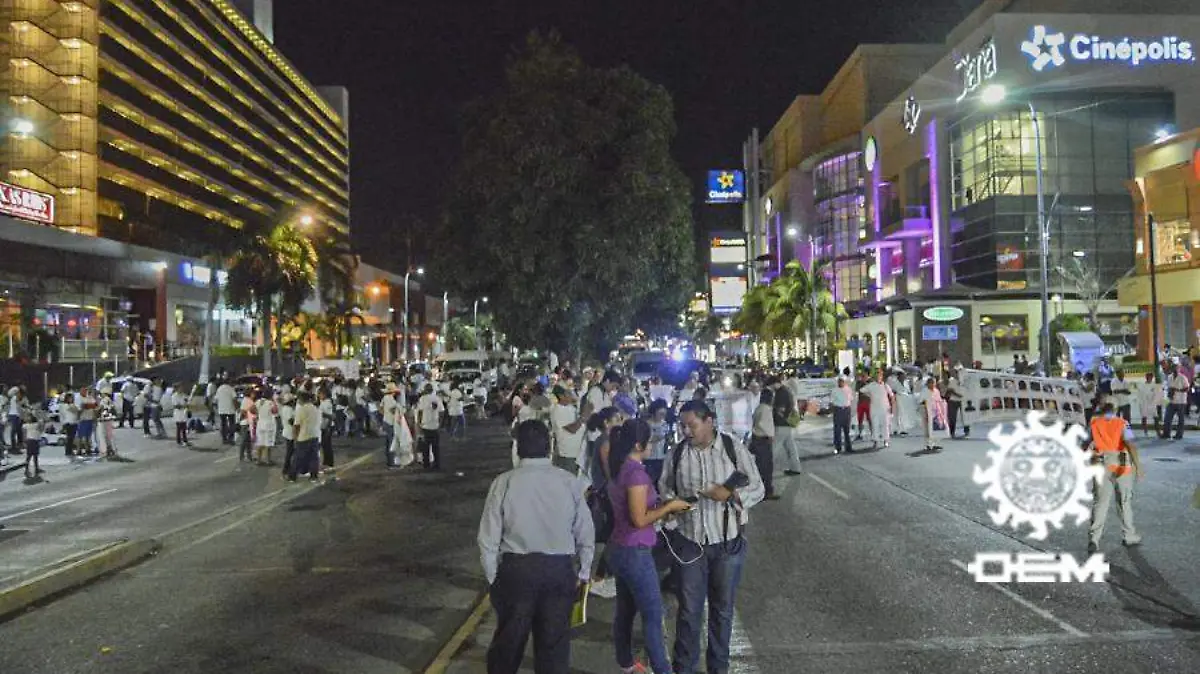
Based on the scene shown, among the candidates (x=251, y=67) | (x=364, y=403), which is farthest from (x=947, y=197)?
(x=251, y=67)

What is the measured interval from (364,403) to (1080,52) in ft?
133

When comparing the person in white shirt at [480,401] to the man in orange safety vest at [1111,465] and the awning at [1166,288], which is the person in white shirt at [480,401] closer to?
the man in orange safety vest at [1111,465]

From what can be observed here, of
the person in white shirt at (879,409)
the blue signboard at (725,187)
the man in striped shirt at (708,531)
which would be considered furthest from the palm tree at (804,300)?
the man in striped shirt at (708,531)

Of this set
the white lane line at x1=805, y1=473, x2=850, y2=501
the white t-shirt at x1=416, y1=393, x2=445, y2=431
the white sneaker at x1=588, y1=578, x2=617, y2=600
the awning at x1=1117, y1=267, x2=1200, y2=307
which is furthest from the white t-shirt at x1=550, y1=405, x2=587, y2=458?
the awning at x1=1117, y1=267, x2=1200, y2=307

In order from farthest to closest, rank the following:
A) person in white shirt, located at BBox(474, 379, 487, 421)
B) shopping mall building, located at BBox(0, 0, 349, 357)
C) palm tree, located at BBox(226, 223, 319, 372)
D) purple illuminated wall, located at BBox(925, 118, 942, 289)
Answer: purple illuminated wall, located at BBox(925, 118, 942, 289) < palm tree, located at BBox(226, 223, 319, 372) < shopping mall building, located at BBox(0, 0, 349, 357) < person in white shirt, located at BBox(474, 379, 487, 421)

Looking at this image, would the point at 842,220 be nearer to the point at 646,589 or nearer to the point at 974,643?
the point at 974,643

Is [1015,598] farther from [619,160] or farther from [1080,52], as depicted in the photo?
[1080,52]

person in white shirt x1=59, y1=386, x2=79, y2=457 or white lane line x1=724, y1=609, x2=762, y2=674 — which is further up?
person in white shirt x1=59, y1=386, x2=79, y2=457

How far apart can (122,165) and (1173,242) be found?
207ft

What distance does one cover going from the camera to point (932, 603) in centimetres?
782

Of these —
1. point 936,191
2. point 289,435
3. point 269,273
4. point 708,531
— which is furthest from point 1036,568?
point 936,191

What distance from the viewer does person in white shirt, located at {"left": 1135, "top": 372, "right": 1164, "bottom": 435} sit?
21625mm

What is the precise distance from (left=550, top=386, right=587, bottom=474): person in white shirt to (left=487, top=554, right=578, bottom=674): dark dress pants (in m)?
6.64

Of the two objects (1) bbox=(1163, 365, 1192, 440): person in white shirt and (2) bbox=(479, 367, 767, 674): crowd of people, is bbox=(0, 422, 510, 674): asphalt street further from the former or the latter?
(1) bbox=(1163, 365, 1192, 440): person in white shirt
